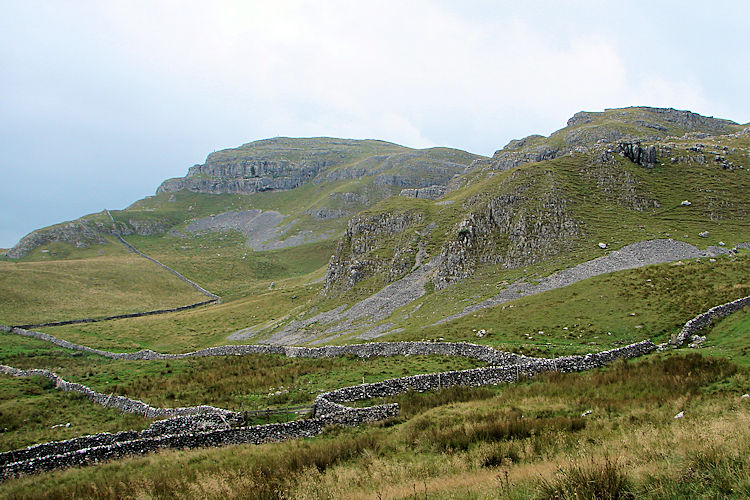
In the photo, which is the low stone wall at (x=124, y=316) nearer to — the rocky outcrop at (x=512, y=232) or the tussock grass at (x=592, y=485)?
the rocky outcrop at (x=512, y=232)

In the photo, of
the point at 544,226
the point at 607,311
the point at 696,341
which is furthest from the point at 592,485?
the point at 544,226

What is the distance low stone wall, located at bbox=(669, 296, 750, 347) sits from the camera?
85.3 feet

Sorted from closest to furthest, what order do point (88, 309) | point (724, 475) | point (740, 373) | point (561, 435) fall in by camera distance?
1. point (724, 475)
2. point (561, 435)
3. point (740, 373)
4. point (88, 309)

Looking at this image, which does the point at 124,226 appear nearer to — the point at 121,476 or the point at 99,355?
the point at 99,355

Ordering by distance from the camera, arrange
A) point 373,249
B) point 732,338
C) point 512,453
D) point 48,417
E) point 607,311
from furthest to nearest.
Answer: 1. point 373,249
2. point 607,311
3. point 48,417
4. point 732,338
5. point 512,453

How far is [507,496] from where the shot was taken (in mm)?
8367

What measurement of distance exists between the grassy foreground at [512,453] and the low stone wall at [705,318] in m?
6.32

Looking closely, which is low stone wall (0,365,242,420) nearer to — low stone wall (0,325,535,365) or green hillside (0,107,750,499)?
green hillside (0,107,750,499)

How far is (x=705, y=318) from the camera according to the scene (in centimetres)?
2747

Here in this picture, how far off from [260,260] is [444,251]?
107m

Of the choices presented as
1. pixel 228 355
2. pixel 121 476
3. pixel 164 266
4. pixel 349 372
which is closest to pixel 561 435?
pixel 121 476

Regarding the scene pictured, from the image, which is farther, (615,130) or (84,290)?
(615,130)

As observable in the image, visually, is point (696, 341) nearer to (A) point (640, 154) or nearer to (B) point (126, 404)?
(B) point (126, 404)

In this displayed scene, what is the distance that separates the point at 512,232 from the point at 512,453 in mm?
48258
